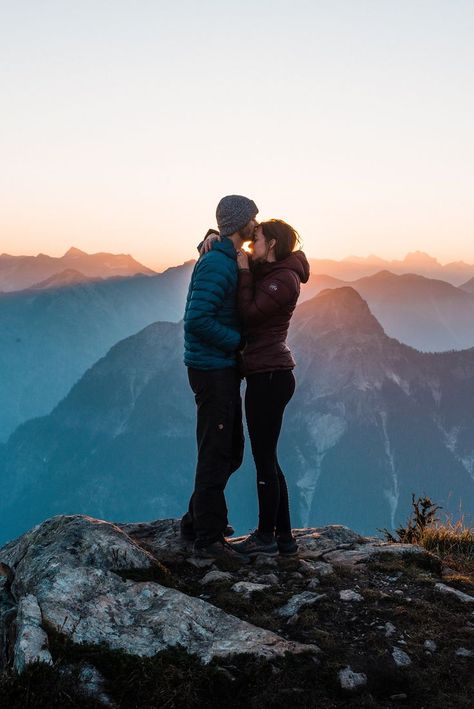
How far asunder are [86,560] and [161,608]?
3.03ft

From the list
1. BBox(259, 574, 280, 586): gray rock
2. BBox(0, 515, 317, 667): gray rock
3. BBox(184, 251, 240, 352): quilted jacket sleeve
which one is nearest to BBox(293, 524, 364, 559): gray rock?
BBox(259, 574, 280, 586): gray rock

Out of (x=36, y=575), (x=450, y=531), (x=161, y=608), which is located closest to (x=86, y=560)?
(x=36, y=575)

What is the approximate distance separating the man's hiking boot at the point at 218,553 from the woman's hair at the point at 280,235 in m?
3.39

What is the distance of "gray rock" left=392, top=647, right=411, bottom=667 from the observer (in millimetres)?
5152

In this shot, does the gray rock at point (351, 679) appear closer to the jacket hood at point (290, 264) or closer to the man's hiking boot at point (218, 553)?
the man's hiking boot at point (218, 553)

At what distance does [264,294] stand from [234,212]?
965 millimetres

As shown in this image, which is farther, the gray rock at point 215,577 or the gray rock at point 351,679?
the gray rock at point 215,577

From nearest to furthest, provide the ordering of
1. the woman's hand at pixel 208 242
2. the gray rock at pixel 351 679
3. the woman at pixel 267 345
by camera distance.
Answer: the gray rock at pixel 351 679 → the woman at pixel 267 345 → the woman's hand at pixel 208 242

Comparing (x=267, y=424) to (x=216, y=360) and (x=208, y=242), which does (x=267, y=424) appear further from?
(x=208, y=242)

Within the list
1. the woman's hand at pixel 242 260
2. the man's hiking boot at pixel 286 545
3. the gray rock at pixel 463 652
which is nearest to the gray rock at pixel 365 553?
the man's hiking boot at pixel 286 545

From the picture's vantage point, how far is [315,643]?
5395 millimetres

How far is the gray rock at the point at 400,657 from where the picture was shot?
5152mm

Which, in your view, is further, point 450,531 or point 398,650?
point 450,531

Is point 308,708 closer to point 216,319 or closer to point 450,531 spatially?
point 216,319
